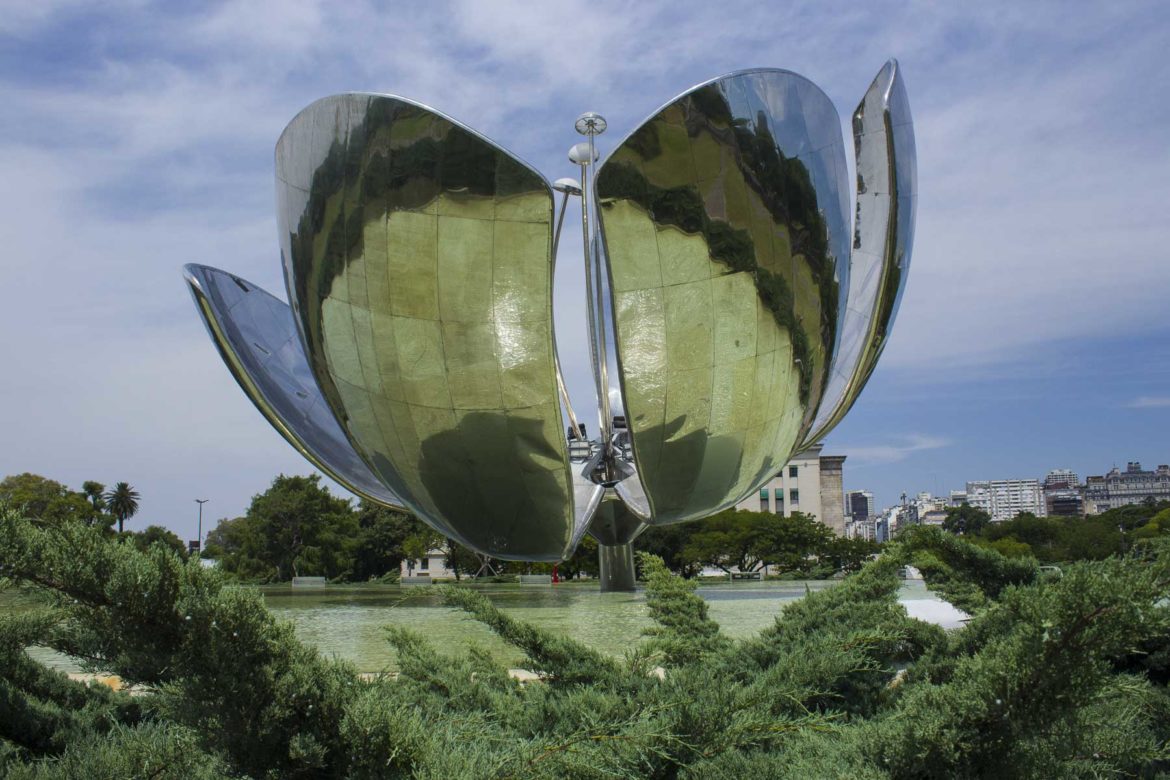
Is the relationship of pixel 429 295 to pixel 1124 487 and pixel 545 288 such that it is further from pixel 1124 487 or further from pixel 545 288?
pixel 1124 487

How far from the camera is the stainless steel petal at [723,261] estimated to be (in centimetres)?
440

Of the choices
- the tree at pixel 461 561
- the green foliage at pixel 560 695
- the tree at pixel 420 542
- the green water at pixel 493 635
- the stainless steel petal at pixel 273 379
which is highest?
the stainless steel petal at pixel 273 379

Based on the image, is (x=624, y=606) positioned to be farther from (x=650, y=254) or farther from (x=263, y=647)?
(x=263, y=647)

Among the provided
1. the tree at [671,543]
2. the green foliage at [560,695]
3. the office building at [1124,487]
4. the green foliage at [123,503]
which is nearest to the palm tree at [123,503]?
the green foliage at [123,503]

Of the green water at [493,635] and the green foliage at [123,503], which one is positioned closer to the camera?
the green water at [493,635]

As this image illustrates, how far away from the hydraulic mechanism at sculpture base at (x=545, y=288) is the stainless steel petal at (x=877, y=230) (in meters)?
0.06

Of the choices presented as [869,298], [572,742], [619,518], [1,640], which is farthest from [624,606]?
[572,742]

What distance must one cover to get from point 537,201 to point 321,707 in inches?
130

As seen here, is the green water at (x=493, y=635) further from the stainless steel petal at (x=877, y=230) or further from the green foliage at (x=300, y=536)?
the green foliage at (x=300, y=536)

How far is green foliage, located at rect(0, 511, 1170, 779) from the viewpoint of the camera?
4.33 feet

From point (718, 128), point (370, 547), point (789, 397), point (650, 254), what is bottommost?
point (370, 547)

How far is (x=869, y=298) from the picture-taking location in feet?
19.3

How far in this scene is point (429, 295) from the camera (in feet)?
15.0

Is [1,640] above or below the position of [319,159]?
below
